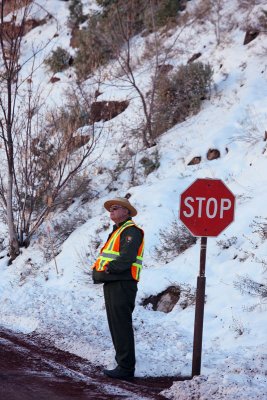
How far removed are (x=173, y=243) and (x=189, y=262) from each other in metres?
1.04

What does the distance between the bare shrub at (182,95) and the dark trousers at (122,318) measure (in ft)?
39.4

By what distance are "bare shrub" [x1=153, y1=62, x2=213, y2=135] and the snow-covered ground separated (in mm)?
397

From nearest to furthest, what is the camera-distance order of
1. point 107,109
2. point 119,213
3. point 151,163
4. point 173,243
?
point 119,213
point 173,243
point 151,163
point 107,109

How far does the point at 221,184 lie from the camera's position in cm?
591

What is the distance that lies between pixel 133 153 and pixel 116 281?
11.5 meters

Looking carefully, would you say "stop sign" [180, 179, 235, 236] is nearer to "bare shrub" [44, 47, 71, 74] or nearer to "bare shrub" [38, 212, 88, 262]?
"bare shrub" [38, 212, 88, 262]

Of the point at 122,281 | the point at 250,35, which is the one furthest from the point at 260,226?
the point at 250,35

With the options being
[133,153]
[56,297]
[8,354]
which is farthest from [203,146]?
[8,354]

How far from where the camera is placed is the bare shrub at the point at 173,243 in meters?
11.0

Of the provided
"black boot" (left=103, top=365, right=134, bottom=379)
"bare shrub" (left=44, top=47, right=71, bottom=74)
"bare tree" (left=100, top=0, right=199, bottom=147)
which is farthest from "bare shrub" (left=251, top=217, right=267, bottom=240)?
"bare shrub" (left=44, top=47, right=71, bottom=74)

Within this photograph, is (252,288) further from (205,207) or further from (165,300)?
(205,207)

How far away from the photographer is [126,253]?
619cm

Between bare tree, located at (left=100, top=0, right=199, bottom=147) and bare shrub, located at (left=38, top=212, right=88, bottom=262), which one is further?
bare tree, located at (left=100, top=0, right=199, bottom=147)

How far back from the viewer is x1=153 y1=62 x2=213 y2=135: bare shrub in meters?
18.0
